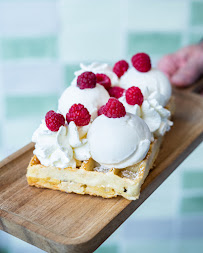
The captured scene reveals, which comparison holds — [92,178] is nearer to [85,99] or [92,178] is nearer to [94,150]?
[94,150]

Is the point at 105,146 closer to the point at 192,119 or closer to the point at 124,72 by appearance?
the point at 124,72

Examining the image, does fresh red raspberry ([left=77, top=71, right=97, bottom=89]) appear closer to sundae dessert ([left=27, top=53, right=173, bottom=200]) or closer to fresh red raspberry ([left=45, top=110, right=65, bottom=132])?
sundae dessert ([left=27, top=53, right=173, bottom=200])

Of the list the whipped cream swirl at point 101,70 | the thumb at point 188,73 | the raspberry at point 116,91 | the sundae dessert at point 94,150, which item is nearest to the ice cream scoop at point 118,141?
the sundae dessert at point 94,150

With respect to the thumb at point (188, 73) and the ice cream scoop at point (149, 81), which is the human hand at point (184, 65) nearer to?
the thumb at point (188, 73)

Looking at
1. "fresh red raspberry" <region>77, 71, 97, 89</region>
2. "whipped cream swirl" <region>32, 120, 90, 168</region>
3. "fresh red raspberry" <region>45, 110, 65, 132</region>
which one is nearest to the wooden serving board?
"whipped cream swirl" <region>32, 120, 90, 168</region>

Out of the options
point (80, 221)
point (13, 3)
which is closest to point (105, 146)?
point (80, 221)

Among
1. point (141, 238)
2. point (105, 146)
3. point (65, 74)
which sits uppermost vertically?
point (105, 146)

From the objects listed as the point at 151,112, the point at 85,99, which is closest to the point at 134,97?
the point at 151,112
